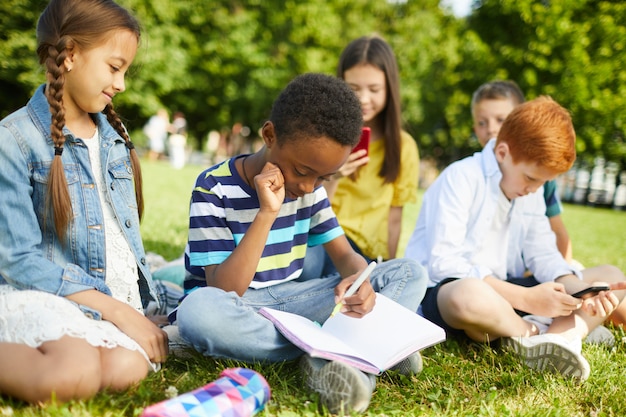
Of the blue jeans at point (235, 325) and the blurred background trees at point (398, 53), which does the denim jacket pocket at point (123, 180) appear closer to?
the blue jeans at point (235, 325)

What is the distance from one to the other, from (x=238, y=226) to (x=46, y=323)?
0.89 meters

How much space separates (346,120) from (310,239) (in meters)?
0.74

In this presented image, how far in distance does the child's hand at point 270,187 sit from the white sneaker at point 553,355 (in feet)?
4.35

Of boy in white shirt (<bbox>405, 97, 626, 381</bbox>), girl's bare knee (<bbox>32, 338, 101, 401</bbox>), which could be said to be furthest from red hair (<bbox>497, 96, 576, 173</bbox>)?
girl's bare knee (<bbox>32, 338, 101, 401</bbox>)

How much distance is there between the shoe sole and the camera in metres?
2.06

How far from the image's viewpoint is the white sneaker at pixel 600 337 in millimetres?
3174

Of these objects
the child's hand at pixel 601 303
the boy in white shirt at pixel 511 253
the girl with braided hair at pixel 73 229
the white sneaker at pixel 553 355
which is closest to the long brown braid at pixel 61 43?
the girl with braided hair at pixel 73 229

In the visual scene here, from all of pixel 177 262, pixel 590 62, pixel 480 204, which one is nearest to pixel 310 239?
pixel 480 204

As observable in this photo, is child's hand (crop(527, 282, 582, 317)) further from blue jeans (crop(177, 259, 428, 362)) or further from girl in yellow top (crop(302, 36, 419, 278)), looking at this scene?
girl in yellow top (crop(302, 36, 419, 278))

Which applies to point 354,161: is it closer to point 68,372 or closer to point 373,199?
point 373,199

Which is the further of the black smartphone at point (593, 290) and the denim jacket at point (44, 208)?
the black smartphone at point (593, 290)

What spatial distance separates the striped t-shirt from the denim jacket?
29cm

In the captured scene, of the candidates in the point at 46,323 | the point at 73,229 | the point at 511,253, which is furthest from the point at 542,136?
the point at 46,323

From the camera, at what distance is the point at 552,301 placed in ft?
9.62
